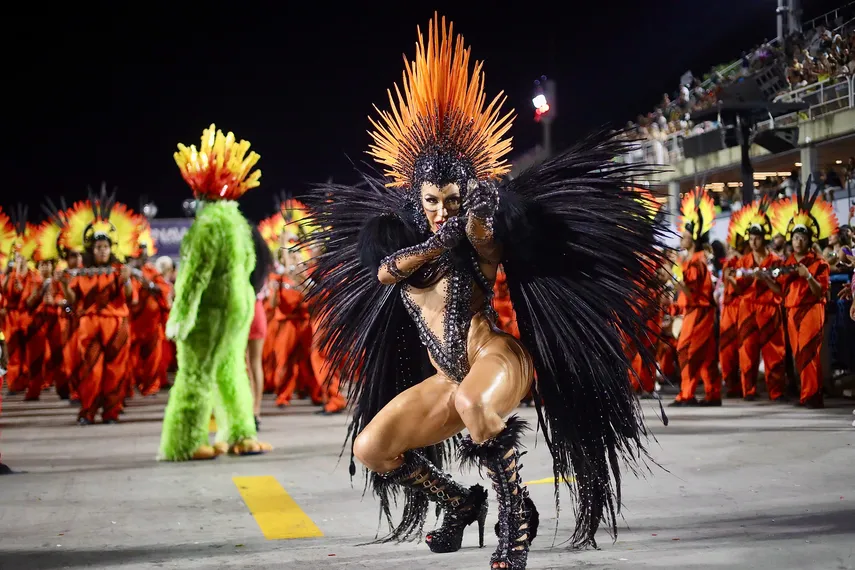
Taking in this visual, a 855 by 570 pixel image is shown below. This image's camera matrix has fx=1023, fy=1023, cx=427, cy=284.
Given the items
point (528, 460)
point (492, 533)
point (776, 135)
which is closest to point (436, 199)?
point (492, 533)

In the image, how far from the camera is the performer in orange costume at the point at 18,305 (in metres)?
14.2

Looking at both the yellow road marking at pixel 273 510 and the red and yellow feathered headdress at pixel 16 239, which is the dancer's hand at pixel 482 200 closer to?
the yellow road marking at pixel 273 510

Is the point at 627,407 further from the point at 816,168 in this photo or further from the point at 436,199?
the point at 816,168

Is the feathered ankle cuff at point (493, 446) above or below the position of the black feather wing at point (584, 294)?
below

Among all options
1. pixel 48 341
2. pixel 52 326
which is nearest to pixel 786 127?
pixel 52 326

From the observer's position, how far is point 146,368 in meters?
14.0

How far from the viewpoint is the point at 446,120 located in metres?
4.29

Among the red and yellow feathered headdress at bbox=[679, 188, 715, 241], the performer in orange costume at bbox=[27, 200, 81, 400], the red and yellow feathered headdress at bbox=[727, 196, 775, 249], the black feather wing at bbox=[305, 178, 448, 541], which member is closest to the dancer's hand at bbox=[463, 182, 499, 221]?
the black feather wing at bbox=[305, 178, 448, 541]

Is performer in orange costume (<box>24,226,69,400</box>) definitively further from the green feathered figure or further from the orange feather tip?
the orange feather tip

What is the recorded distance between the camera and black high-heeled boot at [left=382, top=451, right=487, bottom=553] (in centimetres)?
439

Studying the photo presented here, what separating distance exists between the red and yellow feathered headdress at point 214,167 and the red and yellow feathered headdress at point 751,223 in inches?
226

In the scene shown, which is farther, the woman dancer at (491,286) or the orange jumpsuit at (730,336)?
the orange jumpsuit at (730,336)

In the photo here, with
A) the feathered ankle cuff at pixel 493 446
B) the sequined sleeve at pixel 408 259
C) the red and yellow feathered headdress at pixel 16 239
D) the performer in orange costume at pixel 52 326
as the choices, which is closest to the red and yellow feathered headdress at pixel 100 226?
the performer in orange costume at pixel 52 326

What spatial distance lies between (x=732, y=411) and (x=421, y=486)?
21.3 feet
